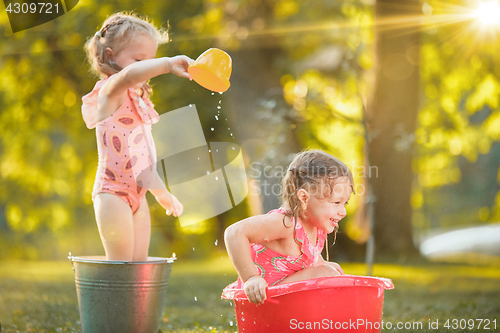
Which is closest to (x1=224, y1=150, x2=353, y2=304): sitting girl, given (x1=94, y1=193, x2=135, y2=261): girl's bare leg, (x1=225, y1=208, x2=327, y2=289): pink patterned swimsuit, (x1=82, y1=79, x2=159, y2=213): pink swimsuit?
(x1=225, y1=208, x2=327, y2=289): pink patterned swimsuit

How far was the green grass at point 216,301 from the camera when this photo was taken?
270 cm

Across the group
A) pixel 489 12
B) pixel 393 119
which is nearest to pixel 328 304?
pixel 393 119

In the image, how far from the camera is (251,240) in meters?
1.70

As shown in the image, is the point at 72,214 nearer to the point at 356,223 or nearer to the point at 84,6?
the point at 84,6

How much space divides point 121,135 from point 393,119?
418 centimetres

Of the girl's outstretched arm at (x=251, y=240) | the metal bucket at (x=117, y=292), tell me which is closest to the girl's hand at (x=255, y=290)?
the girl's outstretched arm at (x=251, y=240)

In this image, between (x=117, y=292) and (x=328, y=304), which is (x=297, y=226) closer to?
(x=328, y=304)

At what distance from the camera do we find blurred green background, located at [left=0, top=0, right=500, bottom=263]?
5.68m

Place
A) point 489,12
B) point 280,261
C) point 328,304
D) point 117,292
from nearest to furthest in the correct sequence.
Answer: point 328,304 < point 280,261 < point 117,292 < point 489,12

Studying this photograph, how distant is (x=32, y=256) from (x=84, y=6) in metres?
5.67

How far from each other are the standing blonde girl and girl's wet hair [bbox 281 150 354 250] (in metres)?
0.67

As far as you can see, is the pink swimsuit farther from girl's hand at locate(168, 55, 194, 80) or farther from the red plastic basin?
the red plastic basin

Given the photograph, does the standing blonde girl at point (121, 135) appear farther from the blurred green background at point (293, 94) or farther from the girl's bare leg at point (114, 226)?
the blurred green background at point (293, 94)
